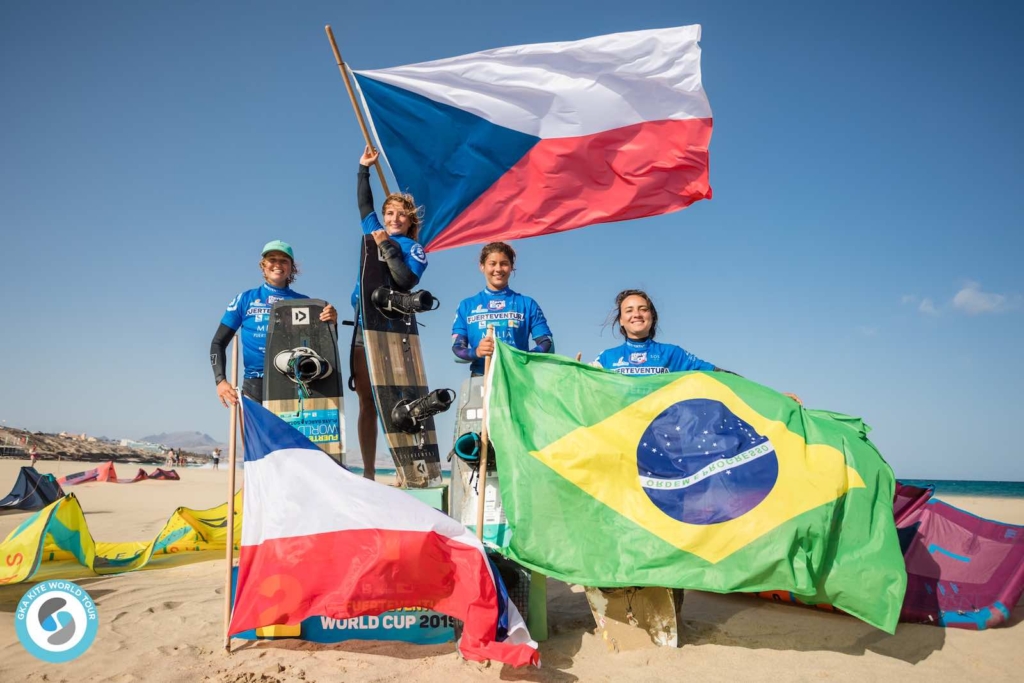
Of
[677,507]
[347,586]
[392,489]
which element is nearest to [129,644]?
[347,586]

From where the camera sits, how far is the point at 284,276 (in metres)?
5.11

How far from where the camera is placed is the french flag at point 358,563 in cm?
300

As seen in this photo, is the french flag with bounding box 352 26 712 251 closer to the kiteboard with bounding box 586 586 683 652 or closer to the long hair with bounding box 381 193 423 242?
the long hair with bounding box 381 193 423 242

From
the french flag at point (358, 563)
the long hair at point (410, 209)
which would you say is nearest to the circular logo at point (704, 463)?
the french flag at point (358, 563)

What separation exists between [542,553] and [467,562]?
402mm

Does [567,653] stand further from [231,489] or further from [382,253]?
[382,253]

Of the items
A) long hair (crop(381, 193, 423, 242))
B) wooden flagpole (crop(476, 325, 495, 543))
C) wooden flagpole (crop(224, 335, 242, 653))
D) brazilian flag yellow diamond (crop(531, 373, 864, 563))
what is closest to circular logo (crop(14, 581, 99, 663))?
wooden flagpole (crop(224, 335, 242, 653))

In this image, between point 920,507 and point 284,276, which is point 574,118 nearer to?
point 284,276

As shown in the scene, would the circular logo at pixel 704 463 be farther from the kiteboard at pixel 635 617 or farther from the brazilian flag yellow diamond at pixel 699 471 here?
the kiteboard at pixel 635 617

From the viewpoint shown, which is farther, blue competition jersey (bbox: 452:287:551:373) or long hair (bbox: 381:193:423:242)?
long hair (bbox: 381:193:423:242)

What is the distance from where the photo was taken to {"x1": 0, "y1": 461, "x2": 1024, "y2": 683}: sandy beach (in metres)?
3.00

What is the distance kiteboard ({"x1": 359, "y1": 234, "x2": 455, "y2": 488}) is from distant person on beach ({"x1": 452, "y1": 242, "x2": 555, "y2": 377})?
0.35m

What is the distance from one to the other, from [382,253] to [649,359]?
2262 millimetres

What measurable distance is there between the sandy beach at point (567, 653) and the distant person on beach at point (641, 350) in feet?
5.83
